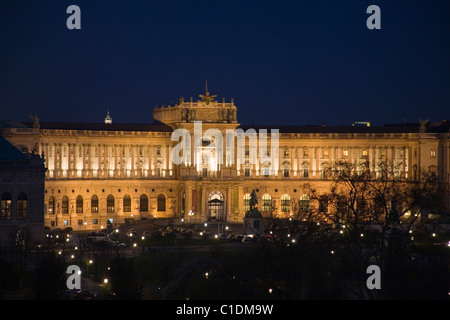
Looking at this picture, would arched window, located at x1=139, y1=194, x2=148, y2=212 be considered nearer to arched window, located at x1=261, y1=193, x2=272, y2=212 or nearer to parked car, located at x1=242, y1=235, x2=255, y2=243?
arched window, located at x1=261, y1=193, x2=272, y2=212

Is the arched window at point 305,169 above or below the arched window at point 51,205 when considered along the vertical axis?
above

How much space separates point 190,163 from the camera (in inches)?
6117

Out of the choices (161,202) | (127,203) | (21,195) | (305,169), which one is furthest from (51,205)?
(305,169)

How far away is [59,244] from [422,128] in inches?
2709

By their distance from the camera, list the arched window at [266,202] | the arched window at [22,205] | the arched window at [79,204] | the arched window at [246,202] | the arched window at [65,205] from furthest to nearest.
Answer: the arched window at [266,202]
the arched window at [246,202]
the arched window at [79,204]
the arched window at [65,205]
the arched window at [22,205]

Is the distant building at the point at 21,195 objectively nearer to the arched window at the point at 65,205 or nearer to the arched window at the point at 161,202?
the arched window at the point at 65,205

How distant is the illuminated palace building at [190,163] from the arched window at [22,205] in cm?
2940

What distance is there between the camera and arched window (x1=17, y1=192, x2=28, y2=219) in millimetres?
113625

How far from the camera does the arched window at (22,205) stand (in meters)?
114

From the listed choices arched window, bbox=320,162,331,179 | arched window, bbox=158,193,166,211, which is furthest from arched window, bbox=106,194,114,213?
arched window, bbox=320,162,331,179

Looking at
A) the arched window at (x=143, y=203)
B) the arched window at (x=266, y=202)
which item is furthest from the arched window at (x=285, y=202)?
the arched window at (x=143, y=203)

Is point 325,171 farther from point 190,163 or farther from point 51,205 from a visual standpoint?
Answer: point 51,205

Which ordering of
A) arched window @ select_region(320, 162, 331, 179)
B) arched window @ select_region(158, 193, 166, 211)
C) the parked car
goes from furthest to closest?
arched window @ select_region(320, 162, 331, 179)
arched window @ select_region(158, 193, 166, 211)
the parked car
